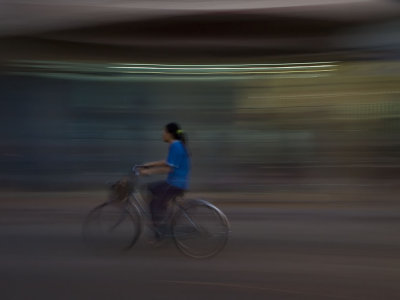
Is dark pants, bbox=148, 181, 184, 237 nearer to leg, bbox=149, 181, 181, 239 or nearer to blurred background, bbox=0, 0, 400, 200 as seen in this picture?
leg, bbox=149, 181, 181, 239

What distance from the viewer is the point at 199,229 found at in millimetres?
7117

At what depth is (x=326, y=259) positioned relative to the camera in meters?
7.28

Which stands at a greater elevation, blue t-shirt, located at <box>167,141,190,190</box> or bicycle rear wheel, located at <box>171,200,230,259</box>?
blue t-shirt, located at <box>167,141,190,190</box>

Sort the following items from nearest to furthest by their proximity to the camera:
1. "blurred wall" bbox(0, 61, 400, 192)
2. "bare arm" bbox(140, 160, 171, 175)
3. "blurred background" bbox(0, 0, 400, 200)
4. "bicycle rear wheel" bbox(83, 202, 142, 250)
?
"bare arm" bbox(140, 160, 171, 175) < "bicycle rear wheel" bbox(83, 202, 142, 250) < "blurred background" bbox(0, 0, 400, 200) < "blurred wall" bbox(0, 61, 400, 192)

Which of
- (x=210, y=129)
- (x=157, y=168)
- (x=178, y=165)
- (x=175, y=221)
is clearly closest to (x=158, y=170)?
(x=157, y=168)

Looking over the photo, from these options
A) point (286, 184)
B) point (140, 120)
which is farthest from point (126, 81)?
point (286, 184)

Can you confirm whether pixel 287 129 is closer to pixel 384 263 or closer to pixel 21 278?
pixel 384 263

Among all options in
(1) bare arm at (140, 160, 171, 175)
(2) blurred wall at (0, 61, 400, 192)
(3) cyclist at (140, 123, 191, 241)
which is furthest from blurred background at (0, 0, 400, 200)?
(1) bare arm at (140, 160, 171, 175)

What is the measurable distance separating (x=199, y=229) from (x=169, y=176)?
61 centimetres

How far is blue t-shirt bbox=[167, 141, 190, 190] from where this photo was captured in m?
7.09

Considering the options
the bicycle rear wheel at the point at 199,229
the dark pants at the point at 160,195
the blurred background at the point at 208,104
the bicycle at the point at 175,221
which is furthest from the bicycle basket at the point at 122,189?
the blurred background at the point at 208,104

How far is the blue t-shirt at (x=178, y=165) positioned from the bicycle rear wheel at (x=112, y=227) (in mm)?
527

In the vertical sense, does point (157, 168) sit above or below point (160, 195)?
above

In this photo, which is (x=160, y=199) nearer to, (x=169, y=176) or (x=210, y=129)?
(x=169, y=176)
